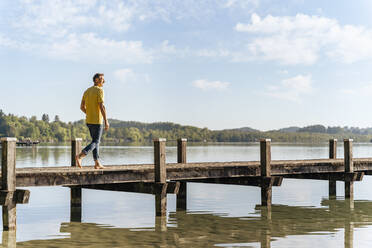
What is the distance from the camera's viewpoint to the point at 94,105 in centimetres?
1452

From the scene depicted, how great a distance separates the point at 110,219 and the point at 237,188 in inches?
Result: 489

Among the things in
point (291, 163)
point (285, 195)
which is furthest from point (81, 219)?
point (285, 195)

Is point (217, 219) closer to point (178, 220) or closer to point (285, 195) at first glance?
point (178, 220)

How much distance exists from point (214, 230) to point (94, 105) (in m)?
4.76

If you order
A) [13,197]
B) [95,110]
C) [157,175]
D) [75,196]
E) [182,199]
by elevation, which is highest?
[95,110]

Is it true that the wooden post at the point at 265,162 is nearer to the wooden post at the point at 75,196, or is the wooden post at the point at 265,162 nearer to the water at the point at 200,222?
the water at the point at 200,222

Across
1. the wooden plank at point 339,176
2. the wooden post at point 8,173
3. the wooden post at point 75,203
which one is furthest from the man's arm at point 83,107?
the wooden plank at point 339,176

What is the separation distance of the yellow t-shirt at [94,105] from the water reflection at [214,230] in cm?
305

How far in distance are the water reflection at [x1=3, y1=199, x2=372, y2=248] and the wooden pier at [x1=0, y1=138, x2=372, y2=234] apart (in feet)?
2.61

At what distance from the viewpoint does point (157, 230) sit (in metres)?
15.6

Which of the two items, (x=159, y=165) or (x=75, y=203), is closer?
(x=159, y=165)

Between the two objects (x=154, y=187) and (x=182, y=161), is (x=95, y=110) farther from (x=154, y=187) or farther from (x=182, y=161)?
(x=182, y=161)

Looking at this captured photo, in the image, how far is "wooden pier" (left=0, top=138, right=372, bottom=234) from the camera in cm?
1312

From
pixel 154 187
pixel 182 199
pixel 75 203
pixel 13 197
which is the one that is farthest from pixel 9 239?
pixel 182 199
